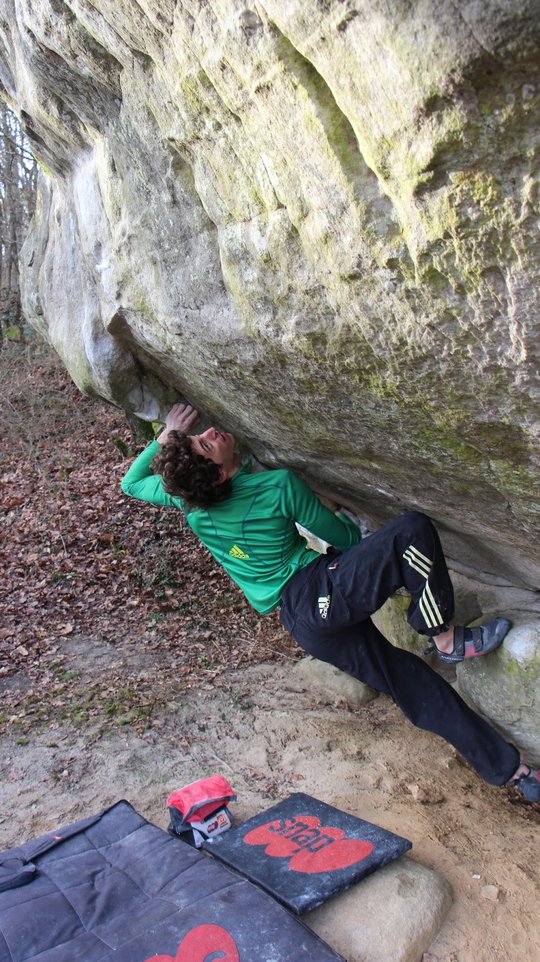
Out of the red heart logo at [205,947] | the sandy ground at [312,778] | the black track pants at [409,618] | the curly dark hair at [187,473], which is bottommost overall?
the sandy ground at [312,778]

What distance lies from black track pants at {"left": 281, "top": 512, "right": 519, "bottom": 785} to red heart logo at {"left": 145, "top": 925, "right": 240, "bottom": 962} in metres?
1.70

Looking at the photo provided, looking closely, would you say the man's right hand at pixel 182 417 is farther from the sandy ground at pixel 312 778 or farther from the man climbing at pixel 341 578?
the sandy ground at pixel 312 778

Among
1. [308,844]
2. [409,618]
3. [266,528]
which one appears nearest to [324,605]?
[409,618]

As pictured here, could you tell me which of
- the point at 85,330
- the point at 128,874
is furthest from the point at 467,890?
the point at 85,330

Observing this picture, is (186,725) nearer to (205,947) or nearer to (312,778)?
(312,778)

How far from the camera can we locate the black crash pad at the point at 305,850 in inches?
137

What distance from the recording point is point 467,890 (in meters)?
3.65

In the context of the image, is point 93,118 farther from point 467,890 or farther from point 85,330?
point 467,890

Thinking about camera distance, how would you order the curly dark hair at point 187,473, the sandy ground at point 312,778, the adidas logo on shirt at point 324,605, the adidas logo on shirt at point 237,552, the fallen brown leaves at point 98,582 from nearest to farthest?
the sandy ground at point 312,778, the adidas logo on shirt at point 324,605, the curly dark hair at point 187,473, the adidas logo on shirt at point 237,552, the fallen brown leaves at point 98,582

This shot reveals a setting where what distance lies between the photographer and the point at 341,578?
13.7 ft

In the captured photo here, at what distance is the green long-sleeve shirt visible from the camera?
4551mm

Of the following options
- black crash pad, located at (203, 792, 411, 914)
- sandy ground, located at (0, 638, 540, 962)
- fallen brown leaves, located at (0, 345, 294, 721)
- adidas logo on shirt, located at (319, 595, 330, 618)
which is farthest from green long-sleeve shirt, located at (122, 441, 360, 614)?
fallen brown leaves, located at (0, 345, 294, 721)

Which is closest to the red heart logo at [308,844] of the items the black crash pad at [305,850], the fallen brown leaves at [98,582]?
the black crash pad at [305,850]

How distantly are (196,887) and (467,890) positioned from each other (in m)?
1.37
